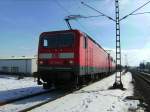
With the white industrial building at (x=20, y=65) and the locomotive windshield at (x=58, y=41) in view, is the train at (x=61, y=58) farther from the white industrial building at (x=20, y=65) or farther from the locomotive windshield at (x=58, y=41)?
the white industrial building at (x=20, y=65)

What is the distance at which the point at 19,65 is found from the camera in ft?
192

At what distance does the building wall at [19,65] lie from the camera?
188 feet

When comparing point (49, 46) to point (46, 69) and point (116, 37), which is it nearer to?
point (46, 69)

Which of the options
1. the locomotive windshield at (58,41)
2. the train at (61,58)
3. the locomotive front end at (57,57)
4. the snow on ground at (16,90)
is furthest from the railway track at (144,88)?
the snow on ground at (16,90)

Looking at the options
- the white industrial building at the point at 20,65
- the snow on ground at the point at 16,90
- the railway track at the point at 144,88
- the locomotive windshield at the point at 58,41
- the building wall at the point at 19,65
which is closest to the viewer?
the railway track at the point at 144,88

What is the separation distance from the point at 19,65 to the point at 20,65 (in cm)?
27

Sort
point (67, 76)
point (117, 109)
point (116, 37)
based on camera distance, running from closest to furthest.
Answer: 1. point (117, 109)
2. point (67, 76)
3. point (116, 37)

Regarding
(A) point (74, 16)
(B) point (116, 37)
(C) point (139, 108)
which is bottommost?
(C) point (139, 108)

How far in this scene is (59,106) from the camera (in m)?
12.3

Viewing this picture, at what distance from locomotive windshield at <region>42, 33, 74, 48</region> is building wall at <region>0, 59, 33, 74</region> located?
3863cm

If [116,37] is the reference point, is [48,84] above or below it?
below

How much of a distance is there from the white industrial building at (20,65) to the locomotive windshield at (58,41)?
38253 millimetres

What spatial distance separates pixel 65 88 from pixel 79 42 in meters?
3.35

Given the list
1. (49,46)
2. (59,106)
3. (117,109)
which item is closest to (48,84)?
(49,46)
